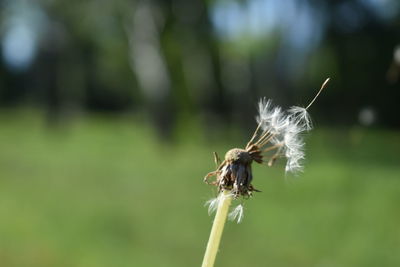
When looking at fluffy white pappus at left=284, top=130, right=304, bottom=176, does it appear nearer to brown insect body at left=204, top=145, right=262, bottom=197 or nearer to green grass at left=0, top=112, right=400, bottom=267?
brown insect body at left=204, top=145, right=262, bottom=197

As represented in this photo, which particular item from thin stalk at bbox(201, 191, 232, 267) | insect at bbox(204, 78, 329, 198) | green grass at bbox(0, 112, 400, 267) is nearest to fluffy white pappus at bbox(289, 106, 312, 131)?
insect at bbox(204, 78, 329, 198)

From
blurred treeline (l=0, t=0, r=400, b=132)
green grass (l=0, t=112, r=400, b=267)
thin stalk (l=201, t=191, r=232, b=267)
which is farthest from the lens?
blurred treeline (l=0, t=0, r=400, b=132)

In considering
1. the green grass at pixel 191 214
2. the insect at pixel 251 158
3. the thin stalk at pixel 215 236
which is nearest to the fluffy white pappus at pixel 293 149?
the insect at pixel 251 158

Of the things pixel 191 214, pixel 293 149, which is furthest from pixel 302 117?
pixel 191 214

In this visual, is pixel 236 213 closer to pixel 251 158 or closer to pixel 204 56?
pixel 251 158

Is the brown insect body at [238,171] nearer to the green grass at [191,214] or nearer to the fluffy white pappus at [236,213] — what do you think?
the fluffy white pappus at [236,213]
